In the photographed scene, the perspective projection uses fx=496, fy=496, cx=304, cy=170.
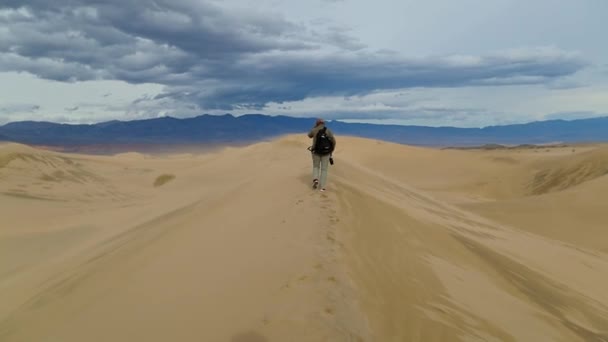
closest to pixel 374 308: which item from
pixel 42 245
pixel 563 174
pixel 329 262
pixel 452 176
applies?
pixel 329 262

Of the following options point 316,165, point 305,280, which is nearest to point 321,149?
point 316,165

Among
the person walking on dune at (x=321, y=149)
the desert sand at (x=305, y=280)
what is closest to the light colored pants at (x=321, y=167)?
the person walking on dune at (x=321, y=149)

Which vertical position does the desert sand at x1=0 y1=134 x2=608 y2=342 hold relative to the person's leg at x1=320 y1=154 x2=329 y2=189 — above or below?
below

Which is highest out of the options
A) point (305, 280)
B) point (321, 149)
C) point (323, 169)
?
point (321, 149)

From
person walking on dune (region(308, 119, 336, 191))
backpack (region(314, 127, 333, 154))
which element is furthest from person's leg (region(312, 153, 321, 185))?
backpack (region(314, 127, 333, 154))

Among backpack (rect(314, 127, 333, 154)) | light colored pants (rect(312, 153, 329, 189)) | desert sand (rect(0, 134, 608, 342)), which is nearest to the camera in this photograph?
desert sand (rect(0, 134, 608, 342))

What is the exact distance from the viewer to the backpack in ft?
27.4

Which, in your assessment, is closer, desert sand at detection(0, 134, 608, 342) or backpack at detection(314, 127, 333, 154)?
desert sand at detection(0, 134, 608, 342)

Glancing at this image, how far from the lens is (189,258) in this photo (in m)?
5.24

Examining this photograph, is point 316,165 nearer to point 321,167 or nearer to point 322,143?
point 321,167

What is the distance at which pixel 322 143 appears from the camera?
8.38 metres

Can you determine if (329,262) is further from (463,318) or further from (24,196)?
(24,196)

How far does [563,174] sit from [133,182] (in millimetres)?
21183

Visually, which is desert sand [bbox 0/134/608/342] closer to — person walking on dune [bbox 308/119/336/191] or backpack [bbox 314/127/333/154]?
person walking on dune [bbox 308/119/336/191]
